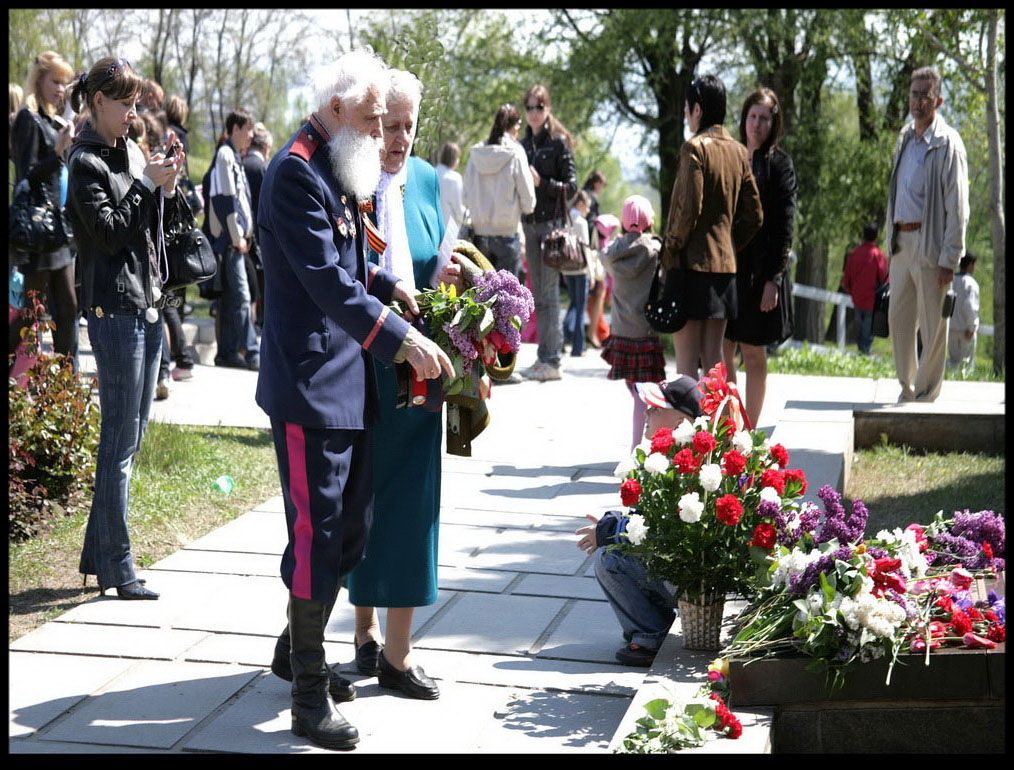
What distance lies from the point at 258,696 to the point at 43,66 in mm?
4969

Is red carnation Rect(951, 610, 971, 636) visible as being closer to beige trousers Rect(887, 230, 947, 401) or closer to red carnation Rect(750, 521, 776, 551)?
red carnation Rect(750, 521, 776, 551)

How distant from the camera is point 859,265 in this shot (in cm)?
1659

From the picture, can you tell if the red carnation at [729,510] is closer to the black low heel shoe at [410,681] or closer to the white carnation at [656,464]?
the white carnation at [656,464]

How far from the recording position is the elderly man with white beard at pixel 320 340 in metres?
3.37

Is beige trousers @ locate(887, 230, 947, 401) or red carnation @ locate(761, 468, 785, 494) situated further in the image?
beige trousers @ locate(887, 230, 947, 401)

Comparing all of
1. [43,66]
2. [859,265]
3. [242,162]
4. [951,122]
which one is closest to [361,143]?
[43,66]

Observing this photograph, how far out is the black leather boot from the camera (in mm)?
3381

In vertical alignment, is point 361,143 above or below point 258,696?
above

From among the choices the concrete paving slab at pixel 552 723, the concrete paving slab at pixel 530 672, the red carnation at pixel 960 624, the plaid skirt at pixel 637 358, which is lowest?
the concrete paving slab at pixel 552 723

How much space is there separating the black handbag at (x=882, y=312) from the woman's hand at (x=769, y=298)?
2098mm

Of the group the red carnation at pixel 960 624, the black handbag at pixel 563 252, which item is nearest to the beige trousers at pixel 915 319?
the black handbag at pixel 563 252

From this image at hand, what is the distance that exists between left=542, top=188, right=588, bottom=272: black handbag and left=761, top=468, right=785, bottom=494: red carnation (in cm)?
628

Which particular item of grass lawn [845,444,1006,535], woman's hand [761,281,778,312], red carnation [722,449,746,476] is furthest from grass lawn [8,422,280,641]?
grass lawn [845,444,1006,535]

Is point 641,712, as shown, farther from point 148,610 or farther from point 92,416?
point 92,416
